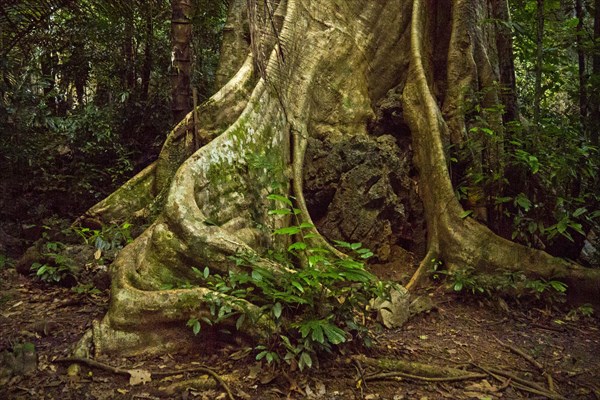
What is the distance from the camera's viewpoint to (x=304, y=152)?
208 inches

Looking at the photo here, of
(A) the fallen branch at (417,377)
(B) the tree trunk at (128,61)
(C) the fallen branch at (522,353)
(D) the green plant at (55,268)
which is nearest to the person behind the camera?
(A) the fallen branch at (417,377)

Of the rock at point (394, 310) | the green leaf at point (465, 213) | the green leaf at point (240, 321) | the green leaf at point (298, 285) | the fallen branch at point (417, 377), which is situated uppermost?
the green leaf at point (465, 213)

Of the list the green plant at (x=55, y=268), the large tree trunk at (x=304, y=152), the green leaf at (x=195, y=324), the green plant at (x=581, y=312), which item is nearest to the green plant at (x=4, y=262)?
the green plant at (x=55, y=268)

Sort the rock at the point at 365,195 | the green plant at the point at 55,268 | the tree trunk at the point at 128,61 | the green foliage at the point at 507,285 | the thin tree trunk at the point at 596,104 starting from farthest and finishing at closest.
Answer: the tree trunk at the point at 128,61 → the rock at the point at 365,195 → the thin tree trunk at the point at 596,104 → the green foliage at the point at 507,285 → the green plant at the point at 55,268

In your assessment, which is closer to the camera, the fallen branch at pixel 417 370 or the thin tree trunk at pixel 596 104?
the fallen branch at pixel 417 370

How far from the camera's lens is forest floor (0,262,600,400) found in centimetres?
269

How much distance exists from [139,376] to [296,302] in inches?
43.5

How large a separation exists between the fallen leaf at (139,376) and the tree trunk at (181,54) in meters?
3.47

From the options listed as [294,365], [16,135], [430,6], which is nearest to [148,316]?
[294,365]

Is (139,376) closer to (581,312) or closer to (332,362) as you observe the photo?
(332,362)

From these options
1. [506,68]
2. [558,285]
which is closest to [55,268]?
[558,285]

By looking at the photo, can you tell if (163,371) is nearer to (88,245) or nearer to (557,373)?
(88,245)

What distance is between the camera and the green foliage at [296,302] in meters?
2.79

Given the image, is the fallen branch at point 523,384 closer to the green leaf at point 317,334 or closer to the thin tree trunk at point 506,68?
the green leaf at point 317,334
